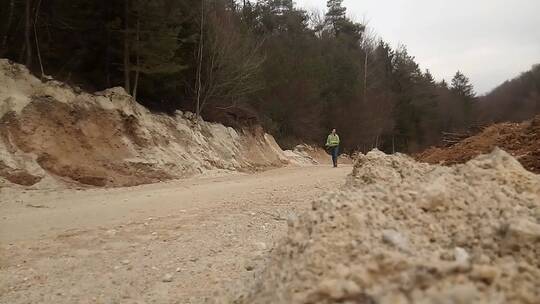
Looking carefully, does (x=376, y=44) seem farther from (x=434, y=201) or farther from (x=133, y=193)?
(x=434, y=201)

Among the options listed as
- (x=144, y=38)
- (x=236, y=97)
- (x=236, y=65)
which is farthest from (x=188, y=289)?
(x=236, y=97)

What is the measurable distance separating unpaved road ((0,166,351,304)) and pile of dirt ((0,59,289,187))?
1.70 meters

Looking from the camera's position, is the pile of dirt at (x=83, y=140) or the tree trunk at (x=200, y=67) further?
the tree trunk at (x=200, y=67)

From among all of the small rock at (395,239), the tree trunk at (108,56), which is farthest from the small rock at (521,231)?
the tree trunk at (108,56)

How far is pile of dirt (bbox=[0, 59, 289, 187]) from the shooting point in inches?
531

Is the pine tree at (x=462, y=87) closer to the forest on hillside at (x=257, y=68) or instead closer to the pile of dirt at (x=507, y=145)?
the forest on hillside at (x=257, y=68)

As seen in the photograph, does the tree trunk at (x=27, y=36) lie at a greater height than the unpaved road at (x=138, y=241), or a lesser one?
greater

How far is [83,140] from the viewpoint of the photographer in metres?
15.3

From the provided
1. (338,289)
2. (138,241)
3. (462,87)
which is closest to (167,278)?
(138,241)

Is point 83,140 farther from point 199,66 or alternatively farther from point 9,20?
point 199,66

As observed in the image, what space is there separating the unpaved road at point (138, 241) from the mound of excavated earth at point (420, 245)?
4.60 ft

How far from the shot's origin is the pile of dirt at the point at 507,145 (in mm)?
6597

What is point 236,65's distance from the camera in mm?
26422

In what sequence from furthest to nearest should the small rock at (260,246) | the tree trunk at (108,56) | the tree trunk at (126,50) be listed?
the tree trunk at (108,56) < the tree trunk at (126,50) < the small rock at (260,246)
